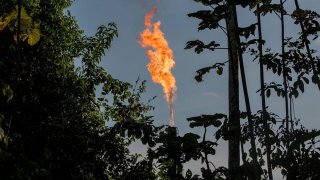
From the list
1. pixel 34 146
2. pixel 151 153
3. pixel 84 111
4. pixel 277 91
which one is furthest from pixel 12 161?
pixel 84 111

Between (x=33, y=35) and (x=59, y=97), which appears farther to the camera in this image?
(x=59, y=97)

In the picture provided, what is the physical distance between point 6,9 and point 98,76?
114 inches

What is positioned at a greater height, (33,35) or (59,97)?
(59,97)

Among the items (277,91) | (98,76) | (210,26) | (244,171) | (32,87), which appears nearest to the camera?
(244,171)

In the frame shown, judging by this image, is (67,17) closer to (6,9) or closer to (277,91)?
(6,9)

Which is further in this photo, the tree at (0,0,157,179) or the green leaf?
the tree at (0,0,157,179)

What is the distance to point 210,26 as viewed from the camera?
504 centimetres

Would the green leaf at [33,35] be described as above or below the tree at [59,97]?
below

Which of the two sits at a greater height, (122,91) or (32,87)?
(122,91)

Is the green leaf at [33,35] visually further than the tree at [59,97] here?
No

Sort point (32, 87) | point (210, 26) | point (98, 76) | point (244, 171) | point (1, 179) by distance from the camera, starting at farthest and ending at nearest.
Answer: point (98, 76), point (32, 87), point (210, 26), point (244, 171), point (1, 179)

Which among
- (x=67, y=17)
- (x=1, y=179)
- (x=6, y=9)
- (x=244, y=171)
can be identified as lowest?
(x=1, y=179)

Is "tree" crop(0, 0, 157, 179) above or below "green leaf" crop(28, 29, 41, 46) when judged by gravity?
above

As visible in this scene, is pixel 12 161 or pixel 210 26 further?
pixel 210 26
